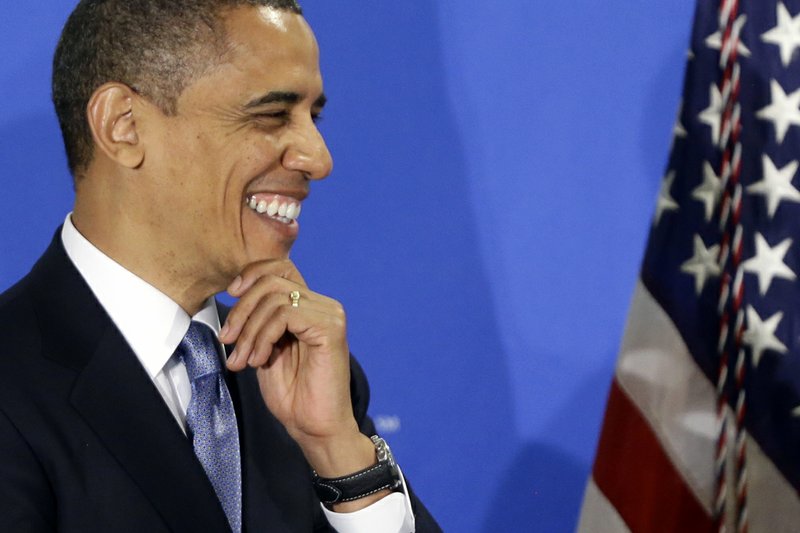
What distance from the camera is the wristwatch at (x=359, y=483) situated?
63.2 inches

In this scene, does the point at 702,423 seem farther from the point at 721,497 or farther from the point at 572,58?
the point at 572,58

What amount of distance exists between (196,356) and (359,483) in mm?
263

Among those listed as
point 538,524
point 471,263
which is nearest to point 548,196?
point 471,263

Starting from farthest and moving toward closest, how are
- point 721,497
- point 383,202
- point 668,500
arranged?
point 383,202 → point 668,500 → point 721,497

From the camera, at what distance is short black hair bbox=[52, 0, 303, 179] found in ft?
5.08

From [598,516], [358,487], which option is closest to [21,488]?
[358,487]

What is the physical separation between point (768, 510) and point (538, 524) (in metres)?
0.75

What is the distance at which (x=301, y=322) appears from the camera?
1.57 meters

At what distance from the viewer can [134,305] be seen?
153cm

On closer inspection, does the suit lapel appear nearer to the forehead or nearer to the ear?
the ear

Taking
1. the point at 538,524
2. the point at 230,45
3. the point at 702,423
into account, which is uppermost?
the point at 230,45

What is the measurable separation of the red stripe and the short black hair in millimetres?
698

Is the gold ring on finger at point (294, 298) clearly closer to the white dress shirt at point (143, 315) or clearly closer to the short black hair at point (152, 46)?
the white dress shirt at point (143, 315)

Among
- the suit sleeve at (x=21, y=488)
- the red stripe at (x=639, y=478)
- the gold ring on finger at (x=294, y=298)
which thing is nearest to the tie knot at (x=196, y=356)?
the gold ring on finger at (x=294, y=298)
